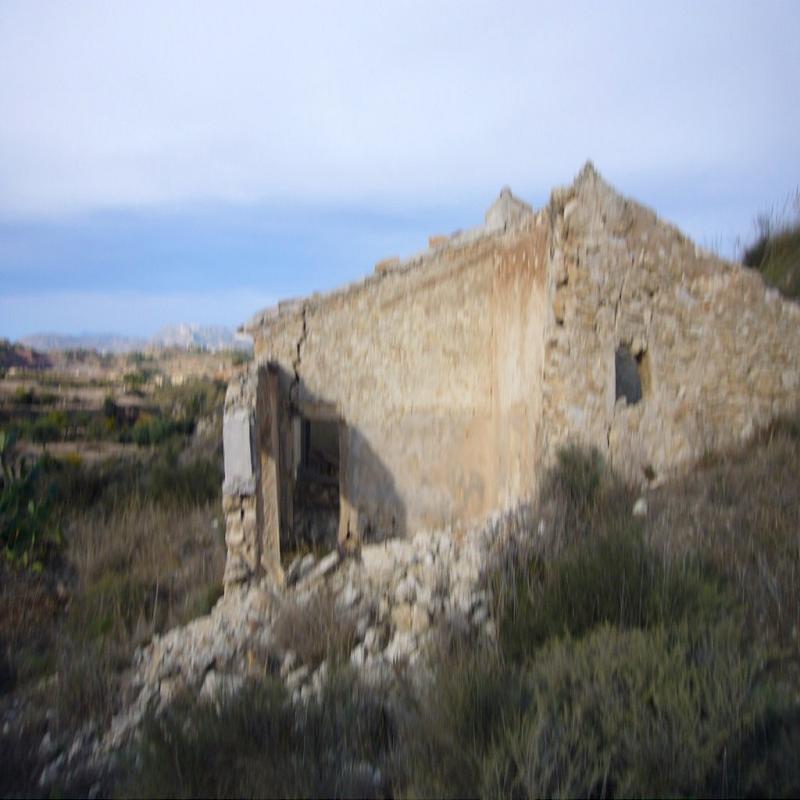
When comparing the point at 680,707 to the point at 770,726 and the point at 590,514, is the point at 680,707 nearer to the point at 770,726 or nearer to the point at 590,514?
the point at 770,726

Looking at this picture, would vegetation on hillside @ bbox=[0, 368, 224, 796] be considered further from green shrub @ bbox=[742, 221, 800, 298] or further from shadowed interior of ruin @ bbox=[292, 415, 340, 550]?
green shrub @ bbox=[742, 221, 800, 298]

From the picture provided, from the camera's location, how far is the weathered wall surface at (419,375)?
7520 millimetres

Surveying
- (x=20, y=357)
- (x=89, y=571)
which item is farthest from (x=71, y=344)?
(x=89, y=571)

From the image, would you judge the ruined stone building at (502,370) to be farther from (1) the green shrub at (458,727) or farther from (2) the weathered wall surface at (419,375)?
(1) the green shrub at (458,727)

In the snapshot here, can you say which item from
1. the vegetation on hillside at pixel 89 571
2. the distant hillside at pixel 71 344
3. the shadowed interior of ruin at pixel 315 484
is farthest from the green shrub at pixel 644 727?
the distant hillside at pixel 71 344

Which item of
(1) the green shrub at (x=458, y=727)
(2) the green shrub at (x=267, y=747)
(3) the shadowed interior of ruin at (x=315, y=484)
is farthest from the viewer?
(3) the shadowed interior of ruin at (x=315, y=484)

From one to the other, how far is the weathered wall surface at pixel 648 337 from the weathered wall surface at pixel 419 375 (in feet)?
3.59

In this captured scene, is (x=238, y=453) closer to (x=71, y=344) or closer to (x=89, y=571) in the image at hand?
(x=89, y=571)

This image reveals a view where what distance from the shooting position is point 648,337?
6.11 m

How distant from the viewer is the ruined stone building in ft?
19.3

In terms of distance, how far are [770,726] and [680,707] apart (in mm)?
378

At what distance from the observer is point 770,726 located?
8.88 feet

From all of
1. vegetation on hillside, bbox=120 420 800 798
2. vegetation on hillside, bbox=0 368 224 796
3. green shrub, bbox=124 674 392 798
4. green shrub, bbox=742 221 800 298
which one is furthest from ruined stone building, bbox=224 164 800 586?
green shrub, bbox=742 221 800 298

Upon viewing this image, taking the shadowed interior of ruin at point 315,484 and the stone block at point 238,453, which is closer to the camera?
the stone block at point 238,453
